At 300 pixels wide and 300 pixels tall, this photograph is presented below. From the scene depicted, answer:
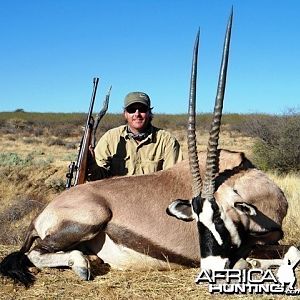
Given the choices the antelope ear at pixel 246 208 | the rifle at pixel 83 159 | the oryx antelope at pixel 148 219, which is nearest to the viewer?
the antelope ear at pixel 246 208

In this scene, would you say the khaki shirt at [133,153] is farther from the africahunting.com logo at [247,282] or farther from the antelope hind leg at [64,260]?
the africahunting.com logo at [247,282]

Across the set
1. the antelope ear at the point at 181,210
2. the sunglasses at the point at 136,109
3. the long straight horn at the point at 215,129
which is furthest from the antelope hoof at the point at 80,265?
the sunglasses at the point at 136,109

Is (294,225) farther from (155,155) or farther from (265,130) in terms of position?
(265,130)

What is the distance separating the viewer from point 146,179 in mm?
5086

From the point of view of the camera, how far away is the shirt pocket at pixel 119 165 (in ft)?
22.2

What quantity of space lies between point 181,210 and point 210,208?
15.2 inches

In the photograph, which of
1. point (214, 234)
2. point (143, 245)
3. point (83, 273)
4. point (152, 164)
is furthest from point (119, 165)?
point (214, 234)

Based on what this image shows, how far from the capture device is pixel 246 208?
13.9 ft

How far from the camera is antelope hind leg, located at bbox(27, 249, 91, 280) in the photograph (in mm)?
4516

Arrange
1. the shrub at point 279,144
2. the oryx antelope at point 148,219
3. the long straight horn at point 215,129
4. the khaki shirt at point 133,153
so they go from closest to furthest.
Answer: the long straight horn at point 215,129, the oryx antelope at point 148,219, the khaki shirt at point 133,153, the shrub at point 279,144

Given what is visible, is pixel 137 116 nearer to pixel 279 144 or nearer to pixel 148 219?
pixel 148 219

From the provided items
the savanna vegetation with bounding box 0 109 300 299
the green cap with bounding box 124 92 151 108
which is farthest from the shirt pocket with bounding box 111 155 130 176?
the savanna vegetation with bounding box 0 109 300 299

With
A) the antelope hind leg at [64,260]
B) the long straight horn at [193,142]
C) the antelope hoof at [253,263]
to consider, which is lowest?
the antelope hind leg at [64,260]

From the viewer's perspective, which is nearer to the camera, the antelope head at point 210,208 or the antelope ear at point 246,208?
the antelope head at point 210,208
